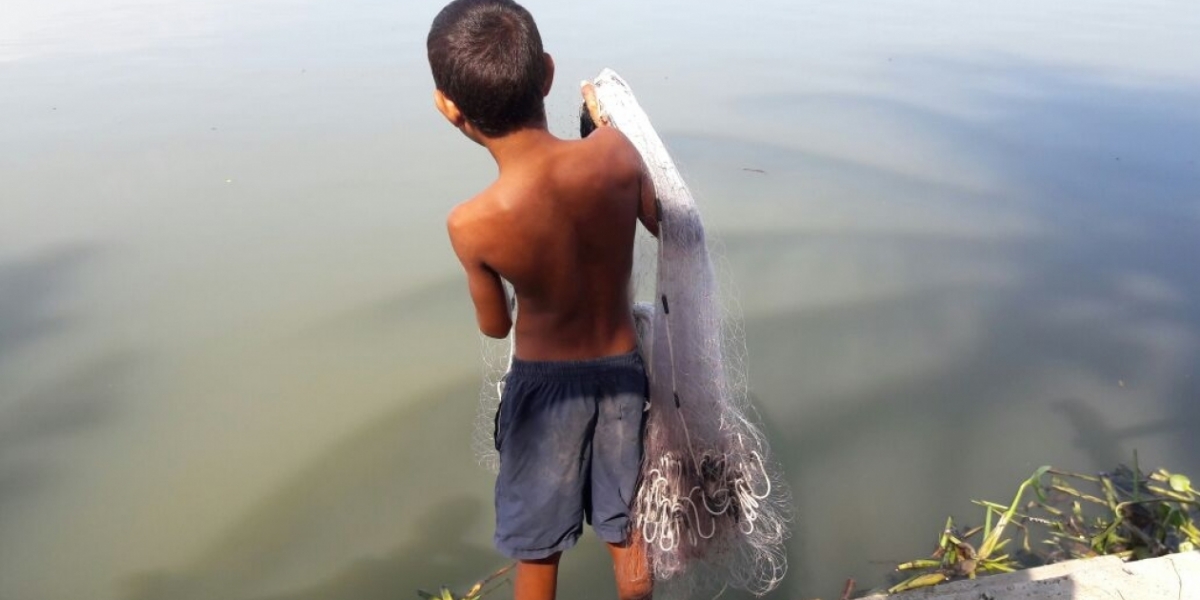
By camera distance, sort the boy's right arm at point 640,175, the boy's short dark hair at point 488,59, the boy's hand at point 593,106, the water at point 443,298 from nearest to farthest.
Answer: the boy's short dark hair at point 488,59, the boy's right arm at point 640,175, the boy's hand at point 593,106, the water at point 443,298

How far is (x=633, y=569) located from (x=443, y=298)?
207 centimetres

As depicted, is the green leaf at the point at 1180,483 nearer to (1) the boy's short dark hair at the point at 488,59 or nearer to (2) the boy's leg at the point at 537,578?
(2) the boy's leg at the point at 537,578

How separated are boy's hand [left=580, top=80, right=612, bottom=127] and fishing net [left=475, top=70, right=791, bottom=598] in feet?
0.05

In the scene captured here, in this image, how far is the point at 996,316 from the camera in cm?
360

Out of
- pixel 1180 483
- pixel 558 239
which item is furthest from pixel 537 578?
pixel 1180 483

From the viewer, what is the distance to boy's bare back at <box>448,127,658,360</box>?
1588 millimetres

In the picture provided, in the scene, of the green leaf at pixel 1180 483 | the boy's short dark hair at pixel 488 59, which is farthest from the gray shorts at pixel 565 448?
the green leaf at pixel 1180 483

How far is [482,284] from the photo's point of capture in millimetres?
1685

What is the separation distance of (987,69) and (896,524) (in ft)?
15.6

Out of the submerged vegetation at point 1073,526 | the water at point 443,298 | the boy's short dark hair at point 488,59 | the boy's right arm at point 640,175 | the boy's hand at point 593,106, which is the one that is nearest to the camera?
the boy's short dark hair at point 488,59

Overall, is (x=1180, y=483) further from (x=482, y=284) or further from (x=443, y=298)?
(x=443, y=298)

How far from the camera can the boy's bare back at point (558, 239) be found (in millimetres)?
1588

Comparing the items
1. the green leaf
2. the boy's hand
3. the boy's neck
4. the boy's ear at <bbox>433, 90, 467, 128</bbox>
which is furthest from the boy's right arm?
the green leaf

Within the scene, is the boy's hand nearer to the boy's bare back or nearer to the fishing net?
the fishing net
